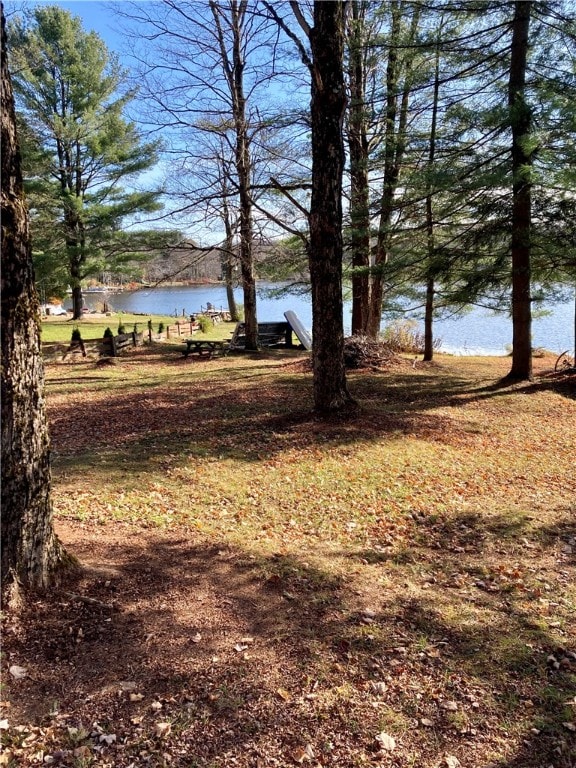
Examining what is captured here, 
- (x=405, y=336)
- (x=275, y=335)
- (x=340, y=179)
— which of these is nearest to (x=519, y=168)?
(x=340, y=179)

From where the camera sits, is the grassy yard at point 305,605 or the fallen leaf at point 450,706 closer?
the grassy yard at point 305,605

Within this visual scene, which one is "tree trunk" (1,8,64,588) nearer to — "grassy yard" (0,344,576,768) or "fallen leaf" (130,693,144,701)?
"grassy yard" (0,344,576,768)

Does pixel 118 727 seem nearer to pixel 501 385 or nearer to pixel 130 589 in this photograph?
pixel 130 589

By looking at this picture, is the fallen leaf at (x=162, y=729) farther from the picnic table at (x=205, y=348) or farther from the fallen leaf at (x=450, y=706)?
the picnic table at (x=205, y=348)

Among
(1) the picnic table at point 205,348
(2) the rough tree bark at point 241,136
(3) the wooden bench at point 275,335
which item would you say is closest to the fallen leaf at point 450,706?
(2) the rough tree bark at point 241,136

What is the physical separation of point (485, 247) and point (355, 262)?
3.80 m

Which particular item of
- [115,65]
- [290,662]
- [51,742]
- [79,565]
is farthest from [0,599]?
[115,65]

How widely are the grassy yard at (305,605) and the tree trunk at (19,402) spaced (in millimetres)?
289

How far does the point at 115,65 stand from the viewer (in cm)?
2006

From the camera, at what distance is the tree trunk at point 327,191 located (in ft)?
20.2

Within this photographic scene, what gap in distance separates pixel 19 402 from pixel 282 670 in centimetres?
190

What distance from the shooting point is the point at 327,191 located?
6.48 metres

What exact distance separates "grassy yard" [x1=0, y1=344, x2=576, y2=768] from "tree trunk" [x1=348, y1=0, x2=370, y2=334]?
6.00m

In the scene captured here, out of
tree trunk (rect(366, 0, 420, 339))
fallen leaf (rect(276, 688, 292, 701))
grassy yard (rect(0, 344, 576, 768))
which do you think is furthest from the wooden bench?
fallen leaf (rect(276, 688, 292, 701))
